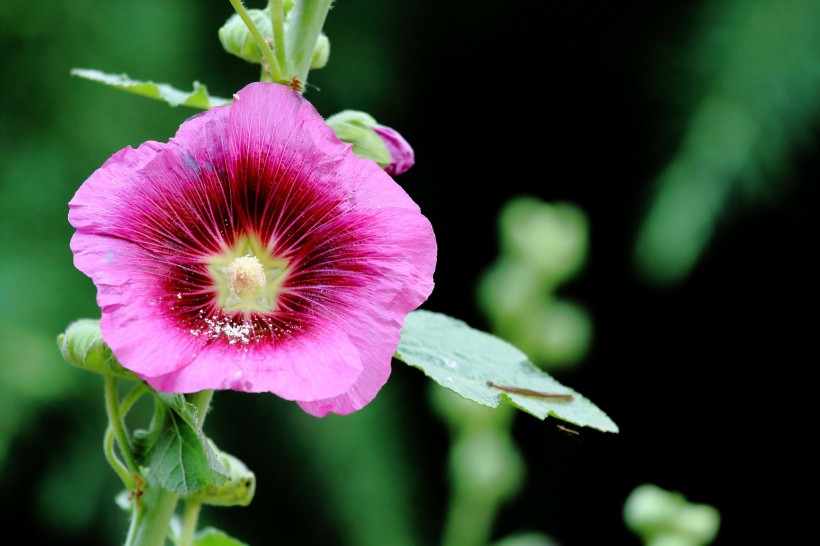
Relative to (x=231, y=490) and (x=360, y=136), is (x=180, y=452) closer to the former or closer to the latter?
(x=231, y=490)

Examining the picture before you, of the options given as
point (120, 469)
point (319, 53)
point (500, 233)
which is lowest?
point (500, 233)

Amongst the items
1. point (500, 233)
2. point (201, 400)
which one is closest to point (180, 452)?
point (201, 400)

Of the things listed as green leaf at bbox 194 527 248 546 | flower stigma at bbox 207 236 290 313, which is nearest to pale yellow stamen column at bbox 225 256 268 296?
flower stigma at bbox 207 236 290 313

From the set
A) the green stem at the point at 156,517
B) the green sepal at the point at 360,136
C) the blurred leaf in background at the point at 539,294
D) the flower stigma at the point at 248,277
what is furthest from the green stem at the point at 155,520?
the blurred leaf in background at the point at 539,294

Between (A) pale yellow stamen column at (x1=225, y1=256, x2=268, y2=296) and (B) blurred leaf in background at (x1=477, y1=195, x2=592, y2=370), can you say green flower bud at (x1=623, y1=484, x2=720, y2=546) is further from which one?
(A) pale yellow stamen column at (x1=225, y1=256, x2=268, y2=296)

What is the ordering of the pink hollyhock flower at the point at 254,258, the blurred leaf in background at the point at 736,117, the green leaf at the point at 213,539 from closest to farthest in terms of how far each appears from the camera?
the pink hollyhock flower at the point at 254,258
the green leaf at the point at 213,539
the blurred leaf in background at the point at 736,117

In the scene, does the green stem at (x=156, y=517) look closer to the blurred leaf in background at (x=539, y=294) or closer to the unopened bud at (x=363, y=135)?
the unopened bud at (x=363, y=135)

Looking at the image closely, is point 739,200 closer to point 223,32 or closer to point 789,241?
point 789,241
